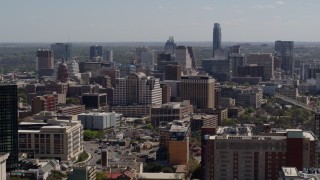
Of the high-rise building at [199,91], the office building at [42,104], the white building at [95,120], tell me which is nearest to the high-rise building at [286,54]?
the high-rise building at [199,91]

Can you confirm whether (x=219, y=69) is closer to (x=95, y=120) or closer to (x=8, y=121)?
(x=95, y=120)

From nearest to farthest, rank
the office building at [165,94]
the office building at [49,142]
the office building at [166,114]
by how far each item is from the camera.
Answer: the office building at [49,142], the office building at [166,114], the office building at [165,94]

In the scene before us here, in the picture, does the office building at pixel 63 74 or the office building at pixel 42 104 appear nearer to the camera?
the office building at pixel 42 104

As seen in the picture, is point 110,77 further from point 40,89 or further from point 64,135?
point 64,135

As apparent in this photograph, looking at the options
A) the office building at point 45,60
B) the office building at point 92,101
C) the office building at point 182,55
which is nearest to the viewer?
the office building at point 92,101

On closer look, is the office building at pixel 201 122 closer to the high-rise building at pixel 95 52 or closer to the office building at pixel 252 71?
the office building at pixel 252 71
